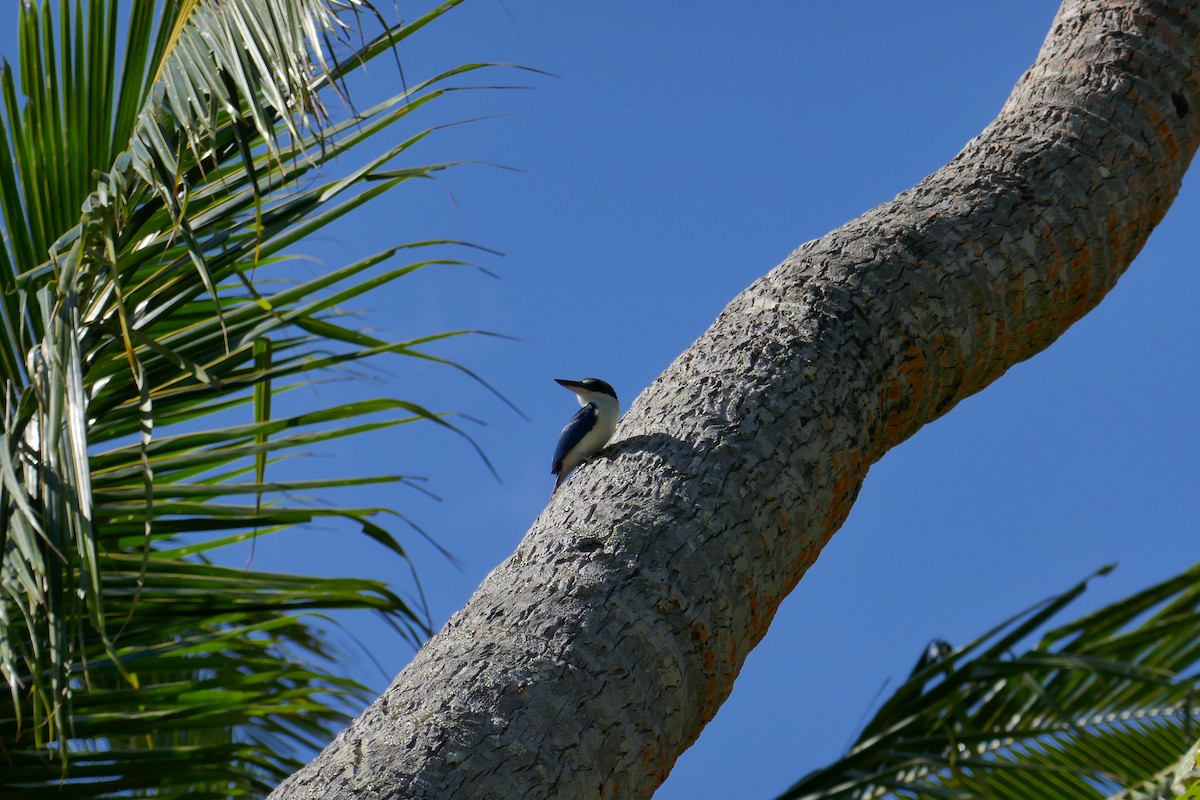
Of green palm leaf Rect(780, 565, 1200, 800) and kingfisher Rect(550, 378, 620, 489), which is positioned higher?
kingfisher Rect(550, 378, 620, 489)

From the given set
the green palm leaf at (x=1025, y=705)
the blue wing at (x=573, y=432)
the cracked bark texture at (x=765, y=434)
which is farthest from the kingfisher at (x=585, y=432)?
the green palm leaf at (x=1025, y=705)

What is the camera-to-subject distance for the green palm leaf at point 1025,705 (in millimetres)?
1506

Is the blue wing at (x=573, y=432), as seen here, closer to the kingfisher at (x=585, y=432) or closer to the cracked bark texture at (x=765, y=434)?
the kingfisher at (x=585, y=432)

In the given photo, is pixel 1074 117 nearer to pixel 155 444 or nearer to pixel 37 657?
pixel 155 444

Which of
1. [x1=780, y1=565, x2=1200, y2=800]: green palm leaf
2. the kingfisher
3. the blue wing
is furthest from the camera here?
the blue wing

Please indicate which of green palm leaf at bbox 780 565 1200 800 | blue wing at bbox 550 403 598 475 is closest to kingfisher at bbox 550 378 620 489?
blue wing at bbox 550 403 598 475

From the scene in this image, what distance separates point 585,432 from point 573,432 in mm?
53

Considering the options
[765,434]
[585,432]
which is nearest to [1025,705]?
[765,434]

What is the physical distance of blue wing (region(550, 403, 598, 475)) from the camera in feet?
10.3

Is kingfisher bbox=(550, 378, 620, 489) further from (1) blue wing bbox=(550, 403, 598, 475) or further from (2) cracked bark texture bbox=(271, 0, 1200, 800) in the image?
(2) cracked bark texture bbox=(271, 0, 1200, 800)

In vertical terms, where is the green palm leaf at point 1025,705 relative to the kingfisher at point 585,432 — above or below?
below

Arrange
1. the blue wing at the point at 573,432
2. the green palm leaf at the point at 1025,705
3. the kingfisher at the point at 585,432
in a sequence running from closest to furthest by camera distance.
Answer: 1. the green palm leaf at the point at 1025,705
2. the kingfisher at the point at 585,432
3. the blue wing at the point at 573,432

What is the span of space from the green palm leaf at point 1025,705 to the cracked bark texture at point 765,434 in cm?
39

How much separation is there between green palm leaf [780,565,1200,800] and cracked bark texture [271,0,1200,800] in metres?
0.39
